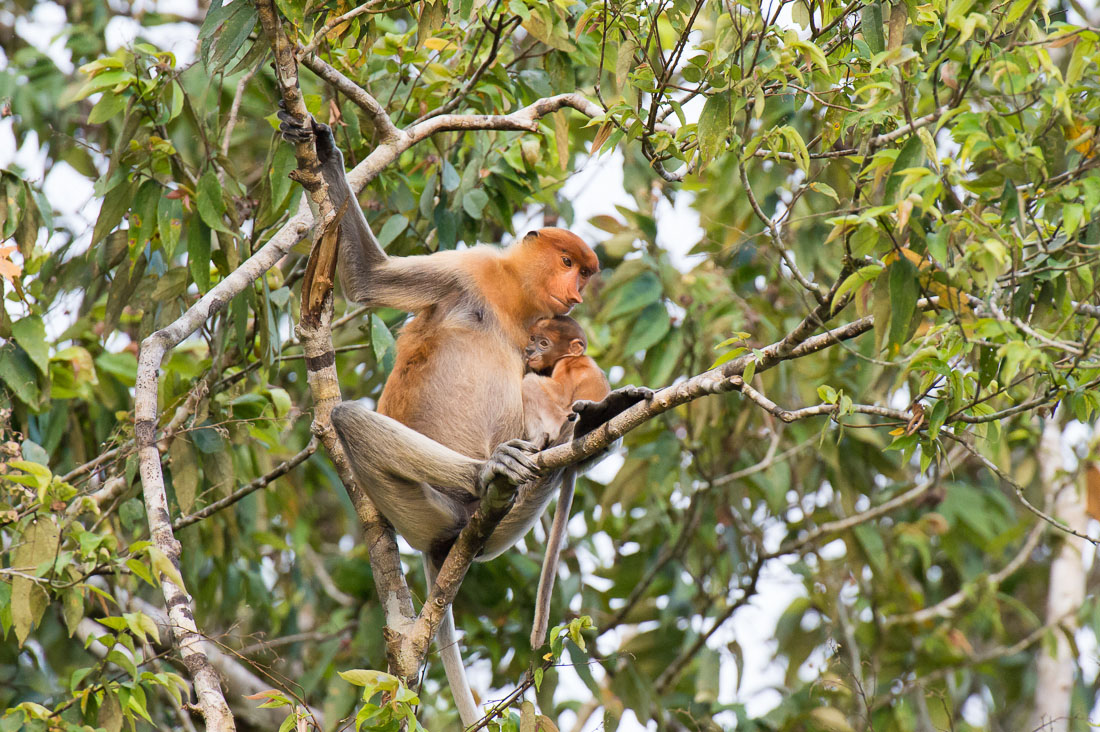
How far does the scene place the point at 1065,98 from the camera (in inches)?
80.6

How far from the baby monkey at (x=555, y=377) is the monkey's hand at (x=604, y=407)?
0.58 metres

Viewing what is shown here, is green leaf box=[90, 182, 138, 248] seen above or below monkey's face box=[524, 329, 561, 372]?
above

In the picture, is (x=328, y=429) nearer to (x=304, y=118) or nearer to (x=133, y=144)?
(x=304, y=118)

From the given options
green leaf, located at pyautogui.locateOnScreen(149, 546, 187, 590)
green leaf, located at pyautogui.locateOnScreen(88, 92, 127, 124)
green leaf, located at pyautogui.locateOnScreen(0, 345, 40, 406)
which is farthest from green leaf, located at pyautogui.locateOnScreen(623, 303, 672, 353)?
green leaf, located at pyautogui.locateOnScreen(149, 546, 187, 590)

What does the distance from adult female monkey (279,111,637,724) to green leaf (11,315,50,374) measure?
109 centimetres

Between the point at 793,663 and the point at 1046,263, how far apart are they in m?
3.99

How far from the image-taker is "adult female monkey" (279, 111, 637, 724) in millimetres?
3383

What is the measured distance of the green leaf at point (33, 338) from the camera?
3.71 m

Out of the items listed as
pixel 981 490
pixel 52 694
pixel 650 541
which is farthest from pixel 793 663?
pixel 52 694

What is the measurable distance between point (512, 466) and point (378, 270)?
947 millimetres

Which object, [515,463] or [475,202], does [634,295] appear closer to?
[475,202]

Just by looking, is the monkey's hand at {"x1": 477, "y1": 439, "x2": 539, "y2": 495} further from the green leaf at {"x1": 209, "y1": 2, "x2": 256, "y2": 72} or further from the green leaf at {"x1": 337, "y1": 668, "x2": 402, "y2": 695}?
the green leaf at {"x1": 209, "y1": 2, "x2": 256, "y2": 72}

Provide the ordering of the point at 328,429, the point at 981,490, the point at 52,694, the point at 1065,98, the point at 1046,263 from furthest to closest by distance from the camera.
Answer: the point at 981,490
the point at 52,694
the point at 328,429
the point at 1046,263
the point at 1065,98

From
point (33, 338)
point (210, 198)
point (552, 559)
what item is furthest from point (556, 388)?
point (33, 338)
